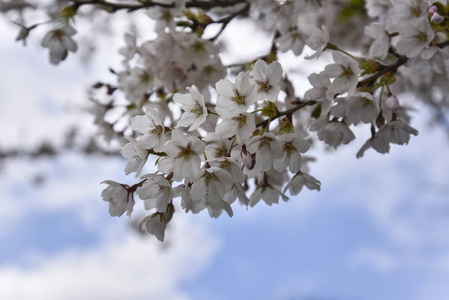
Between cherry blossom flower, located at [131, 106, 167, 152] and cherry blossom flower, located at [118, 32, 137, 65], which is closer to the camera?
cherry blossom flower, located at [131, 106, 167, 152]

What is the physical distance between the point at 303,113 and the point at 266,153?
2.22 feet

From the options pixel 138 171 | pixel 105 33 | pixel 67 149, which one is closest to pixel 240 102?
pixel 138 171

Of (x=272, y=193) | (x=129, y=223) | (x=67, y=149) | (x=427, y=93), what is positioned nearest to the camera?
(x=272, y=193)

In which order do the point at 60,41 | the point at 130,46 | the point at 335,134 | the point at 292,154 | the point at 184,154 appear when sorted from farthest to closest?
1. the point at 130,46
2. the point at 60,41
3. the point at 335,134
4. the point at 292,154
5. the point at 184,154

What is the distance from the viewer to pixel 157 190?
1.11 m

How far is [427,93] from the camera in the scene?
318cm

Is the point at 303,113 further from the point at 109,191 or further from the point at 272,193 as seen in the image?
the point at 109,191

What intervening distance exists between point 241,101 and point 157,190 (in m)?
0.28

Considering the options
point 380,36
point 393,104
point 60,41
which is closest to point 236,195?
point 393,104

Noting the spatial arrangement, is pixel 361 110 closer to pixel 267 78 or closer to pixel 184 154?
pixel 267 78

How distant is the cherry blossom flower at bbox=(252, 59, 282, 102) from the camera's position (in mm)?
1114

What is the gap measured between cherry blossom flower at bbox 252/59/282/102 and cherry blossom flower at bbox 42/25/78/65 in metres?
0.80

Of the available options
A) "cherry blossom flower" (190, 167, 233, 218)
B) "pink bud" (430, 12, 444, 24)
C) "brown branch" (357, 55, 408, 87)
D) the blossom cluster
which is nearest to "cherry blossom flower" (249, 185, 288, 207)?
the blossom cluster

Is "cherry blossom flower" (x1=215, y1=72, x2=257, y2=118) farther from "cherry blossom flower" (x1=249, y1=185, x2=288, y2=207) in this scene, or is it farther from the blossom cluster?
"cherry blossom flower" (x1=249, y1=185, x2=288, y2=207)
